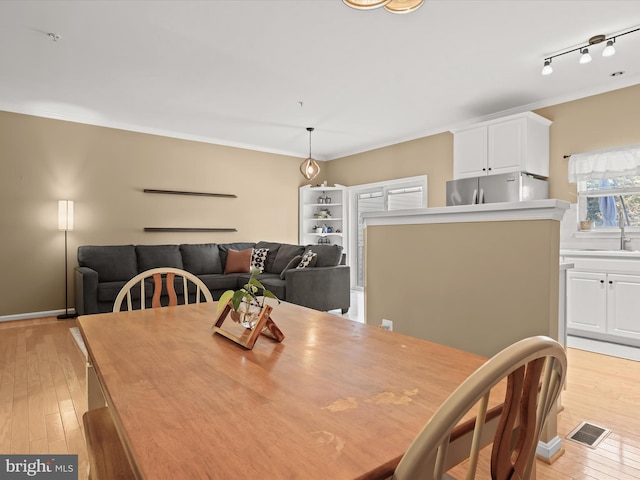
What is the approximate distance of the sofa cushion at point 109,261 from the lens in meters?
4.75

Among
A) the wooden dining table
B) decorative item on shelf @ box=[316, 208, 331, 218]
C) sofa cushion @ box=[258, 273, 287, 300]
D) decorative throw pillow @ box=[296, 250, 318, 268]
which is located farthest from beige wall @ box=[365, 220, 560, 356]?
decorative item on shelf @ box=[316, 208, 331, 218]

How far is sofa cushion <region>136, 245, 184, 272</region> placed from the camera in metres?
5.11

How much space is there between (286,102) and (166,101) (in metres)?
1.38

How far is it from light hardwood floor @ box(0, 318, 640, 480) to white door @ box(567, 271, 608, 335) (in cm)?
48

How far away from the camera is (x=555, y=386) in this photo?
0.69 meters

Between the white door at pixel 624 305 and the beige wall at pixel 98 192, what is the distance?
4.92 m

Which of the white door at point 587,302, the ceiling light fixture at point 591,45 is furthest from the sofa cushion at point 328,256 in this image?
the ceiling light fixture at point 591,45

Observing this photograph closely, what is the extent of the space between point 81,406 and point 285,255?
344 centimetres

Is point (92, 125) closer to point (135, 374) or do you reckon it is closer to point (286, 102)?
point (286, 102)

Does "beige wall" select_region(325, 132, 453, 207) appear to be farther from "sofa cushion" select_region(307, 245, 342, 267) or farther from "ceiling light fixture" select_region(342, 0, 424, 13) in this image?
"ceiling light fixture" select_region(342, 0, 424, 13)

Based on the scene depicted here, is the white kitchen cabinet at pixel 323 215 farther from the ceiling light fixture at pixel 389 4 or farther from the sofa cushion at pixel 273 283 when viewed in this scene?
the ceiling light fixture at pixel 389 4

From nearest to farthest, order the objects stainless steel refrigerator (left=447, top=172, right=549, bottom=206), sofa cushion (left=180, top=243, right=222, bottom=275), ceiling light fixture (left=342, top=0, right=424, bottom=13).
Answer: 1. ceiling light fixture (left=342, top=0, right=424, bottom=13)
2. stainless steel refrigerator (left=447, top=172, right=549, bottom=206)
3. sofa cushion (left=180, top=243, right=222, bottom=275)

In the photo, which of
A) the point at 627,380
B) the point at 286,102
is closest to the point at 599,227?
the point at 627,380

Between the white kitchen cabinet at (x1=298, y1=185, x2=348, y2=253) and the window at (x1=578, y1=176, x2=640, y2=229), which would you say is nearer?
the window at (x1=578, y1=176, x2=640, y2=229)
